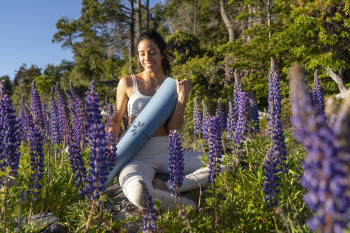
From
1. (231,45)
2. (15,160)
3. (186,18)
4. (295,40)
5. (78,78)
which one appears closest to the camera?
(15,160)

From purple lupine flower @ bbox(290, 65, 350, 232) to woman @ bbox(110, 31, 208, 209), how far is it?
2.19 m

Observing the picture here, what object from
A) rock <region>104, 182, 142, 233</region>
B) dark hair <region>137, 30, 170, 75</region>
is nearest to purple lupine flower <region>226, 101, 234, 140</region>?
dark hair <region>137, 30, 170, 75</region>

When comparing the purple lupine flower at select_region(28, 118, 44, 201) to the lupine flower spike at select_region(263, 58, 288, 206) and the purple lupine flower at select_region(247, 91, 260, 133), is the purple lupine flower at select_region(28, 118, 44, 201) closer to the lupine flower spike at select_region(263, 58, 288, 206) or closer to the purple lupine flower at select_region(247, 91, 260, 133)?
the lupine flower spike at select_region(263, 58, 288, 206)

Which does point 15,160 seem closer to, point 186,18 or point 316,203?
point 316,203

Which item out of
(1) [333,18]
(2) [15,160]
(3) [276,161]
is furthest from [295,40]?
(2) [15,160]

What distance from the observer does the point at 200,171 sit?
352 cm

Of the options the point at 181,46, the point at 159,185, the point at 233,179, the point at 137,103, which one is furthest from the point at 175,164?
the point at 181,46

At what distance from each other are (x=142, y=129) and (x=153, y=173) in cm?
60

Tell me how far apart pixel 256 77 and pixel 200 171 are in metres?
10.6

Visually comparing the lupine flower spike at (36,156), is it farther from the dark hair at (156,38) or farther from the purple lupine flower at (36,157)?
the dark hair at (156,38)

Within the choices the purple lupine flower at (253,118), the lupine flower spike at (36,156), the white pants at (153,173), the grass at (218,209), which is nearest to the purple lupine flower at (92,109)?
the grass at (218,209)

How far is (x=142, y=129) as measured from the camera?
3.51 metres

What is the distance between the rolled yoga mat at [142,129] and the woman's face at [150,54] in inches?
32.5

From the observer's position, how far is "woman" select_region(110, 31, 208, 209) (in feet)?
10.00
